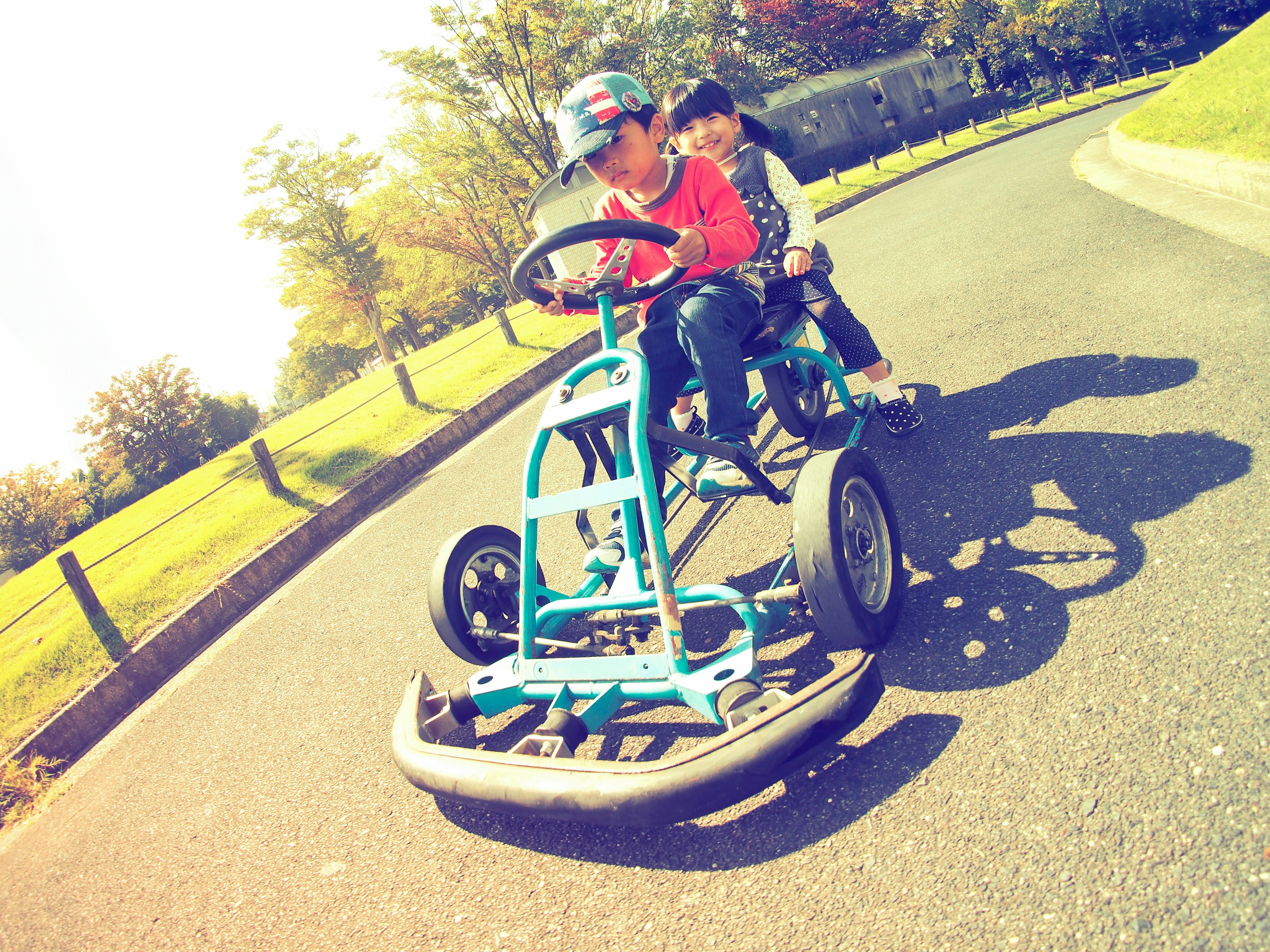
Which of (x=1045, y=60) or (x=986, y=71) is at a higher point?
(x=986, y=71)

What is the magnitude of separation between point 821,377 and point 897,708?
240 cm

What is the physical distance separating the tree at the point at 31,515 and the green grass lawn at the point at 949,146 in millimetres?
18331

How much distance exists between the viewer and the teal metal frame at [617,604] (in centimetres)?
204

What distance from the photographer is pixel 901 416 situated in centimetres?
356

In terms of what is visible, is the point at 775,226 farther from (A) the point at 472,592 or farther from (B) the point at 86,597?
(B) the point at 86,597

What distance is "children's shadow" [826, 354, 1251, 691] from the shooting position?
210 cm

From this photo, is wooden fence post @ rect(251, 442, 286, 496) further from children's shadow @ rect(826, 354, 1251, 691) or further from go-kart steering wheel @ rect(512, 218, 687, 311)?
children's shadow @ rect(826, 354, 1251, 691)

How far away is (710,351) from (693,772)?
146 centimetres

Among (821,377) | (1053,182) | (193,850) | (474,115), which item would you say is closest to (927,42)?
(474,115)

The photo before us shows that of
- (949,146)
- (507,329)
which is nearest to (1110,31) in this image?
(949,146)

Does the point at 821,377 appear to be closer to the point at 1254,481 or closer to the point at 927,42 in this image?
the point at 1254,481

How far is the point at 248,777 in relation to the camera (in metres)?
3.01

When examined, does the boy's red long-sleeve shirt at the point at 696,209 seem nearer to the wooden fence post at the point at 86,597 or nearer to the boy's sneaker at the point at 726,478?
the boy's sneaker at the point at 726,478

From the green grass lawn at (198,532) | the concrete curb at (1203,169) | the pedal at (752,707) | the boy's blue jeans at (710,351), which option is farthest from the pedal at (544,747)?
the concrete curb at (1203,169)
